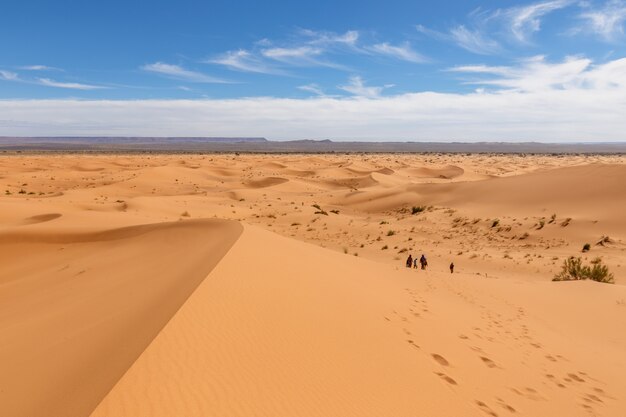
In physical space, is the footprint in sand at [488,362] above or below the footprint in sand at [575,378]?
above

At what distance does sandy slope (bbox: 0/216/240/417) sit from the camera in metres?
4.65

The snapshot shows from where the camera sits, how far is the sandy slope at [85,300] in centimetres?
465

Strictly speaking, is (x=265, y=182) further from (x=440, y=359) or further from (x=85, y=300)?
(x=440, y=359)

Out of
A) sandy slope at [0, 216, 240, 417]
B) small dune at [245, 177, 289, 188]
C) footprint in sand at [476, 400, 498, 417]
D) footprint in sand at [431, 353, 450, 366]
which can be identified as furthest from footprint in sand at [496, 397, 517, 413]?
small dune at [245, 177, 289, 188]

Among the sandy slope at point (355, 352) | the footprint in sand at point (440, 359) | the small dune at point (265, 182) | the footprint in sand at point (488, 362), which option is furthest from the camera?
the small dune at point (265, 182)

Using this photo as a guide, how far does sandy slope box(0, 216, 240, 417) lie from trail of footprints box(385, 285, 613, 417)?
12.8ft

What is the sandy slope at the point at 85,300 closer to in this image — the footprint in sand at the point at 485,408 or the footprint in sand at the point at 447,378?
the footprint in sand at the point at 447,378

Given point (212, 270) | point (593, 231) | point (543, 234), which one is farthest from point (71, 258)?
point (593, 231)

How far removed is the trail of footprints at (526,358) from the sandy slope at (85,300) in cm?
390

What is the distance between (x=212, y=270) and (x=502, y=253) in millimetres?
16195

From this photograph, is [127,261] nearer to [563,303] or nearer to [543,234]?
[563,303]

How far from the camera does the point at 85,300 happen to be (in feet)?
27.0

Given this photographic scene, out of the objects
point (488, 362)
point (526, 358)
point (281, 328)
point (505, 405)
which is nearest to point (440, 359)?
point (488, 362)

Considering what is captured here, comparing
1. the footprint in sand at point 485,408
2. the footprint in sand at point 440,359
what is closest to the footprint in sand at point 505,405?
the footprint in sand at point 485,408
